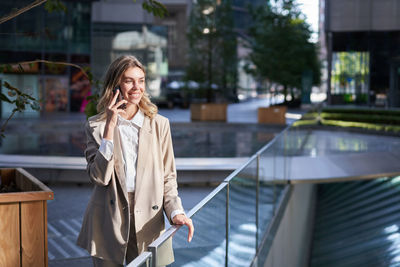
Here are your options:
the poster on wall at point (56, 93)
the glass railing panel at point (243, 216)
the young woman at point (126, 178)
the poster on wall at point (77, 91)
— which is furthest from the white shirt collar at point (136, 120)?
the poster on wall at point (77, 91)

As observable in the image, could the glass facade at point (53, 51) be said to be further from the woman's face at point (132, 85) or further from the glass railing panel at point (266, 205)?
the woman's face at point (132, 85)

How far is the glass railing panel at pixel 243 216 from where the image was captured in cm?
473

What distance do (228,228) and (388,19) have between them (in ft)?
132

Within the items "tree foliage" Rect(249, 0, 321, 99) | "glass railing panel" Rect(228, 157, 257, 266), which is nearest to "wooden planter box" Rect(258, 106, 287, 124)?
"tree foliage" Rect(249, 0, 321, 99)

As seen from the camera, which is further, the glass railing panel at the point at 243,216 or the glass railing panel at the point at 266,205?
the glass railing panel at the point at 266,205

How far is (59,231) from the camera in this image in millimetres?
7684

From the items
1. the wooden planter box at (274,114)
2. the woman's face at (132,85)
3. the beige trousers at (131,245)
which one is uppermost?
the woman's face at (132,85)

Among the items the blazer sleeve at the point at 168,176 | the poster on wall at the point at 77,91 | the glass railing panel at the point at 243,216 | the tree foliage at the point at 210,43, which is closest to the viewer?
the blazer sleeve at the point at 168,176

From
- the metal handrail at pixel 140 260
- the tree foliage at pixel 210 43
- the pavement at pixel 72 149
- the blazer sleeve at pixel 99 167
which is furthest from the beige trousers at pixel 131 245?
the tree foliage at pixel 210 43

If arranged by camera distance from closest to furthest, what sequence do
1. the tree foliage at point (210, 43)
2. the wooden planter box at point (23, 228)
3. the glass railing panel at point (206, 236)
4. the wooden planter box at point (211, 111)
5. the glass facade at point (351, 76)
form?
the glass railing panel at point (206, 236) < the wooden planter box at point (23, 228) < the wooden planter box at point (211, 111) < the tree foliage at point (210, 43) < the glass facade at point (351, 76)

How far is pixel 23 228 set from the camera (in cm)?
381

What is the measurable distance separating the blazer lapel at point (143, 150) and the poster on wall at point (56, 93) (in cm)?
3412

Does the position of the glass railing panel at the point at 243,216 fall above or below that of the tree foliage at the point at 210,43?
below

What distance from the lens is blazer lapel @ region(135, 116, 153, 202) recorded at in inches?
121
